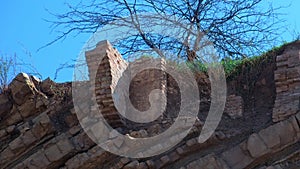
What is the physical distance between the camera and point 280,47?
737cm

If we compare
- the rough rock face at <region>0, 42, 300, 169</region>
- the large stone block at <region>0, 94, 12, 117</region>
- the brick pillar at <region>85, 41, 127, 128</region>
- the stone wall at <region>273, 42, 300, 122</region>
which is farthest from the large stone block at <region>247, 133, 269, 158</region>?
the large stone block at <region>0, 94, 12, 117</region>

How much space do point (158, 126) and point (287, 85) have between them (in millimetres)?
1632

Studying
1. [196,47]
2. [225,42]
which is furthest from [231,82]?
[225,42]

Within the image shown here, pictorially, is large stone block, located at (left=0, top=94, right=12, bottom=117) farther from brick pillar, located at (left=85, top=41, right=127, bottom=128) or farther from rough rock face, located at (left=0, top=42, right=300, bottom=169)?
brick pillar, located at (left=85, top=41, right=127, bottom=128)

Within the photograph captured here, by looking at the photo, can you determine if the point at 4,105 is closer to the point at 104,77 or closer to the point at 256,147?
the point at 104,77

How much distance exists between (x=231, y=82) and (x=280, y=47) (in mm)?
850

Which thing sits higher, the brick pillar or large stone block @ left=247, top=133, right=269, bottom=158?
the brick pillar

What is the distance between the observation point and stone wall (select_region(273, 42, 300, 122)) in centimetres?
612

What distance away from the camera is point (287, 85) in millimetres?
6488

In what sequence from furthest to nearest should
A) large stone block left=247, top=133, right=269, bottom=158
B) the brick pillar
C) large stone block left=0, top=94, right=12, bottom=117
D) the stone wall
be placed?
large stone block left=0, top=94, right=12, bottom=117 < the brick pillar < the stone wall < large stone block left=247, top=133, right=269, bottom=158

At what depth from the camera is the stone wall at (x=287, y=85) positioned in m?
6.12

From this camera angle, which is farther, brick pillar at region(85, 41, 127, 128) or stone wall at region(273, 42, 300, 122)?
brick pillar at region(85, 41, 127, 128)

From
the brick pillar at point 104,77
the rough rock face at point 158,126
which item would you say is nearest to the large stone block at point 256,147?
the rough rock face at point 158,126

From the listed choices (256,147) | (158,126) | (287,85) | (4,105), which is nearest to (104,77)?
(158,126)
